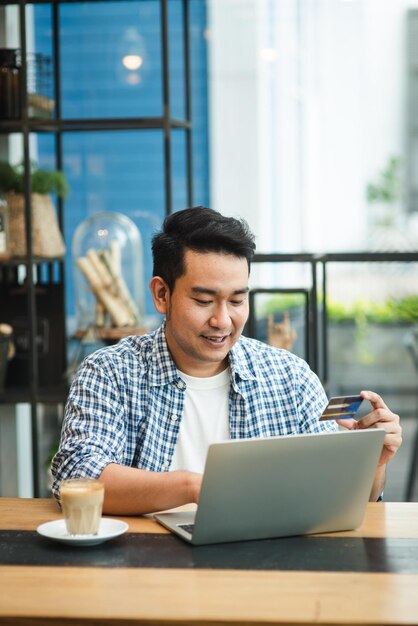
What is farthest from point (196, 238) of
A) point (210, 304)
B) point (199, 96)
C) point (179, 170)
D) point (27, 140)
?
point (199, 96)

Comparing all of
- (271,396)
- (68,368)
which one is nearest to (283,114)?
(68,368)

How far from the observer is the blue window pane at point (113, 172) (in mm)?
4645

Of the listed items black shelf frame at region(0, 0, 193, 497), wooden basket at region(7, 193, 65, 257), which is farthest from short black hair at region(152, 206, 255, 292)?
wooden basket at region(7, 193, 65, 257)

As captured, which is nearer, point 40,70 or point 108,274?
point 108,274

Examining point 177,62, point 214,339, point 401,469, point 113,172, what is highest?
point 177,62

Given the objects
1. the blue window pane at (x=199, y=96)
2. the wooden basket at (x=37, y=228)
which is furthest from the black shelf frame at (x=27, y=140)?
the blue window pane at (x=199, y=96)

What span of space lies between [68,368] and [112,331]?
0.83 feet

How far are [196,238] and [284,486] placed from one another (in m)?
0.56

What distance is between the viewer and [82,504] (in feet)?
5.07

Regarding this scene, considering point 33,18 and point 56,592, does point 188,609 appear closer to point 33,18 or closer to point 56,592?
point 56,592

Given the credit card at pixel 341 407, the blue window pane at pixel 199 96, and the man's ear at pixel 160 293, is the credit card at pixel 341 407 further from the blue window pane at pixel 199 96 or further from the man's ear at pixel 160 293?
the blue window pane at pixel 199 96

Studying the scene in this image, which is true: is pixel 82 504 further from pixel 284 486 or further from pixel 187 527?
pixel 284 486

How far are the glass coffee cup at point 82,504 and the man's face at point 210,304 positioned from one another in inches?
17.0

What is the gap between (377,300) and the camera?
6023 millimetres
